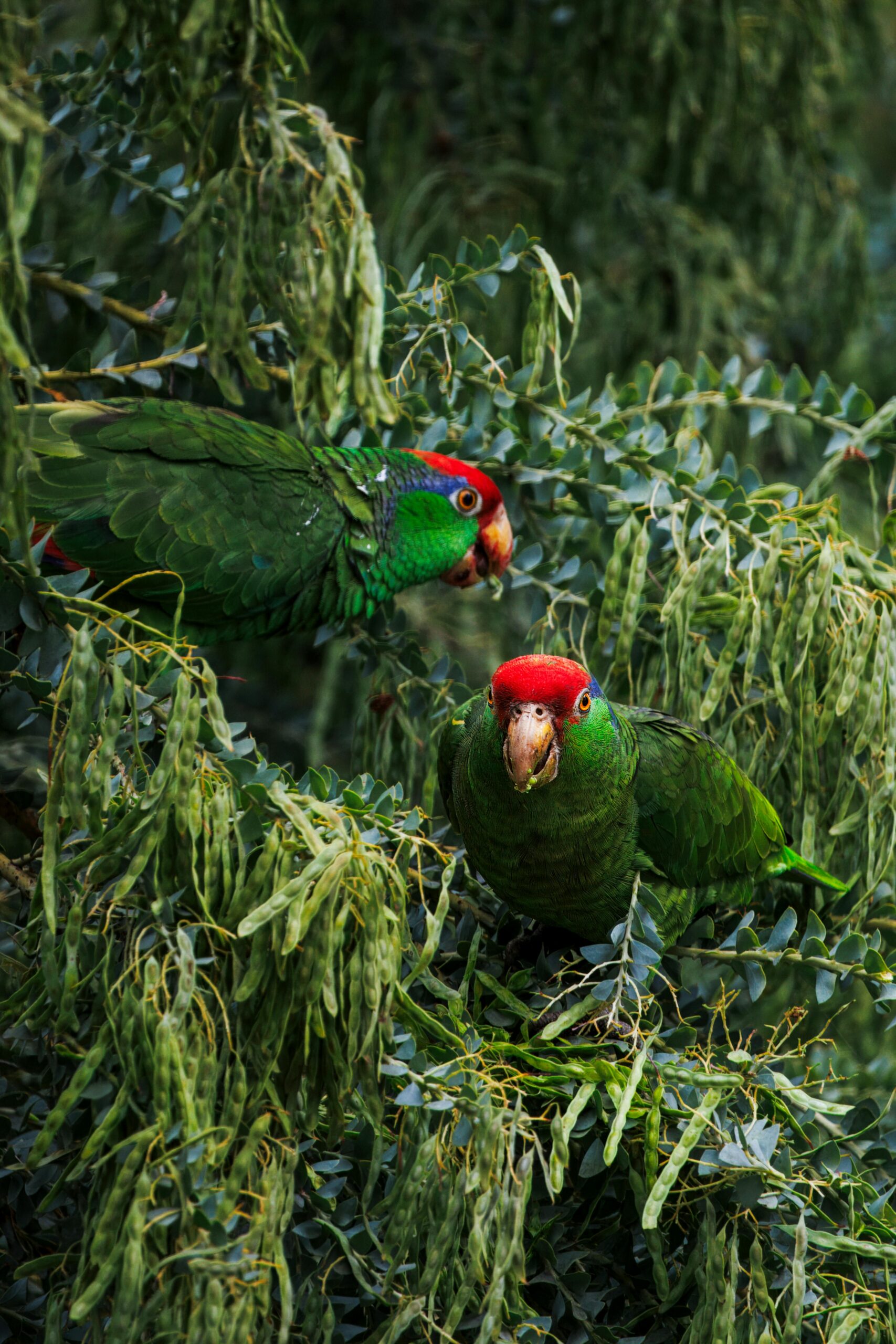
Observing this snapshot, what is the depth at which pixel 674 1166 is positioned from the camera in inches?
64.5

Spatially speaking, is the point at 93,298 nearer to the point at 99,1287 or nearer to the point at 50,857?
the point at 50,857

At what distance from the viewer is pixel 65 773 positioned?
1.50 meters

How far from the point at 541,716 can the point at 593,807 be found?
0.84 ft

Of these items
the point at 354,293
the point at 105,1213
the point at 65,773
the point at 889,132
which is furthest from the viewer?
the point at 889,132

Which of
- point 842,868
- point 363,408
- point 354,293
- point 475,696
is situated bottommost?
point 842,868

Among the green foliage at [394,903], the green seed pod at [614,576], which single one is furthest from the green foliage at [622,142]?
the green seed pod at [614,576]

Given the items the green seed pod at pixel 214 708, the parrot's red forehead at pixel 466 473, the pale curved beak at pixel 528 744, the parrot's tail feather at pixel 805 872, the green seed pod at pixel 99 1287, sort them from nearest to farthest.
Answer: the green seed pod at pixel 99 1287, the green seed pod at pixel 214 708, the pale curved beak at pixel 528 744, the parrot's tail feather at pixel 805 872, the parrot's red forehead at pixel 466 473

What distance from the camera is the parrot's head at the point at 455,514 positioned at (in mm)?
2814

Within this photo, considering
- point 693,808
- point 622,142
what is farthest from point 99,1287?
point 622,142

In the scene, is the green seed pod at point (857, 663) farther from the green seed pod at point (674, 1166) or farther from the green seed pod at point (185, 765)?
the green seed pod at point (185, 765)

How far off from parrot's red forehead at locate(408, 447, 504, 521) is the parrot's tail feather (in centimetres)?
107

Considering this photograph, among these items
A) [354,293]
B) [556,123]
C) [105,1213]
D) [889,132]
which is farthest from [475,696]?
[889,132]

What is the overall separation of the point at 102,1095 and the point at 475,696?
120 centimetres

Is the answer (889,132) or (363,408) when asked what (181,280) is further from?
(889,132)
